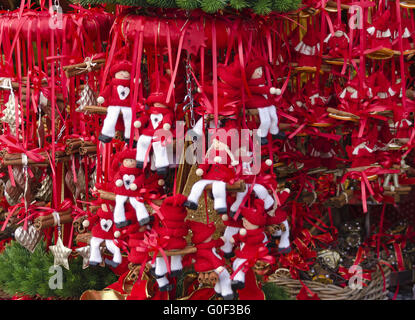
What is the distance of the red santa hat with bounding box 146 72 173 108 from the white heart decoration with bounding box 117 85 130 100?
41 mm

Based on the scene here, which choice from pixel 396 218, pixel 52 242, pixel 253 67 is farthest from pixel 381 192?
pixel 52 242

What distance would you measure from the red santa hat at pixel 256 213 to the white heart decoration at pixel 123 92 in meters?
0.31

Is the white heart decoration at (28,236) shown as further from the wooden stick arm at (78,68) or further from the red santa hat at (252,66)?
the red santa hat at (252,66)

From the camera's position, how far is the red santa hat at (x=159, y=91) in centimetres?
85

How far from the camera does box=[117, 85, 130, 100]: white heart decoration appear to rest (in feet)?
2.81

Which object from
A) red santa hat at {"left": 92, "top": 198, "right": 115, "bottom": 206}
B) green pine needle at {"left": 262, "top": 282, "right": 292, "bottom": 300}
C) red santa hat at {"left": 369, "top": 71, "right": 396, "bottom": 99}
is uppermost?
red santa hat at {"left": 369, "top": 71, "right": 396, "bottom": 99}

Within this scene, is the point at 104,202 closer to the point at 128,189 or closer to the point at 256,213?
the point at 128,189

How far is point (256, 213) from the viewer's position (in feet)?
2.78

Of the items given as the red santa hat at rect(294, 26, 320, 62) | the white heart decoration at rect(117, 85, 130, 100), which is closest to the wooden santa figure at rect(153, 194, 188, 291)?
the white heart decoration at rect(117, 85, 130, 100)

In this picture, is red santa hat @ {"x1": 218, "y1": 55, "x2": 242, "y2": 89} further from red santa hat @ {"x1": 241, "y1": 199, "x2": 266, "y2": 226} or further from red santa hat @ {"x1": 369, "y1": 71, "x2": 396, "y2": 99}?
red santa hat @ {"x1": 369, "y1": 71, "x2": 396, "y2": 99}

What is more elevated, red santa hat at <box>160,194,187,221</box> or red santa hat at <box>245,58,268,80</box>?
red santa hat at <box>245,58,268,80</box>

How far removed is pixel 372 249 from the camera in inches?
67.5

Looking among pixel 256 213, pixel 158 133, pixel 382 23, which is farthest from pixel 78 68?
pixel 382 23

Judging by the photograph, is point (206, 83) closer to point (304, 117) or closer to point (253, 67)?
point (253, 67)
